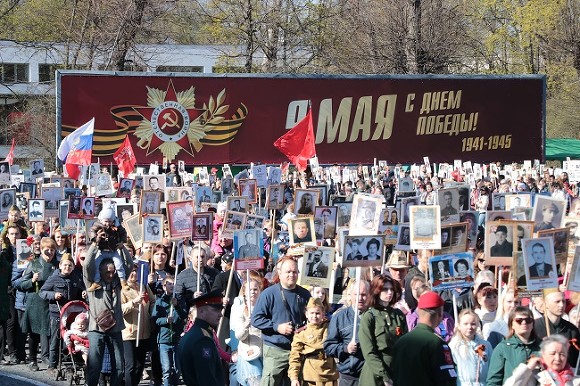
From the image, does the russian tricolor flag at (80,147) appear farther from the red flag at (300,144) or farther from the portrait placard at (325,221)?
the portrait placard at (325,221)

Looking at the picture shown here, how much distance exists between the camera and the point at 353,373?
891 cm

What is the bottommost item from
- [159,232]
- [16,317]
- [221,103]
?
[16,317]

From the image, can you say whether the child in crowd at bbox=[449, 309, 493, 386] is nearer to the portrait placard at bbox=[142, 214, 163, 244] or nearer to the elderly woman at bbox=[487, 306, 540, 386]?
the elderly woman at bbox=[487, 306, 540, 386]

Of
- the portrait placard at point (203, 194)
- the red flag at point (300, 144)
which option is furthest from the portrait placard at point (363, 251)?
the red flag at point (300, 144)

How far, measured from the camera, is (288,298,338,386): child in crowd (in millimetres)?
9219

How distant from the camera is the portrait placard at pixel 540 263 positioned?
9172mm

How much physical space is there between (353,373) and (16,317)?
6148mm

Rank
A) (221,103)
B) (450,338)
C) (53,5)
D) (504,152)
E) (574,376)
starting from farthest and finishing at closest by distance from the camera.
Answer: (53,5) < (504,152) < (221,103) < (450,338) < (574,376)

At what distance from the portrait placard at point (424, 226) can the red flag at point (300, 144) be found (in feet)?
38.8

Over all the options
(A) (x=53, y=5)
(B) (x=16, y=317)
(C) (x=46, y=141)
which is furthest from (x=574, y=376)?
(A) (x=53, y=5)

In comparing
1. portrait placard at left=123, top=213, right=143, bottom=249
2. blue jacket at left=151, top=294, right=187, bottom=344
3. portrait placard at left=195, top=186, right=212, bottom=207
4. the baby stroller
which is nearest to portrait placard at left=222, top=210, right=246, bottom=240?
portrait placard at left=123, top=213, right=143, bottom=249

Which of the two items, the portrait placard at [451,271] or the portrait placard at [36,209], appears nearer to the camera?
the portrait placard at [451,271]

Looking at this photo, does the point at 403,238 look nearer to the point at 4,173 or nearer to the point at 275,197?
the point at 275,197

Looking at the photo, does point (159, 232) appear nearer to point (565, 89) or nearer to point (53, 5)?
point (53, 5)
